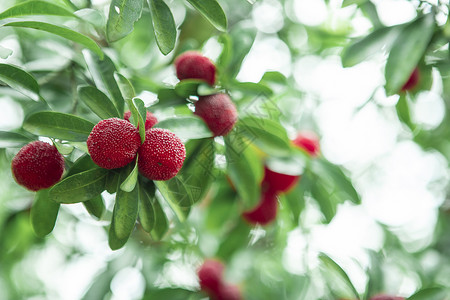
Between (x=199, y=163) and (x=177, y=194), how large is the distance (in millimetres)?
197

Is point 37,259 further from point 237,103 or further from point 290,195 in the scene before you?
point 237,103

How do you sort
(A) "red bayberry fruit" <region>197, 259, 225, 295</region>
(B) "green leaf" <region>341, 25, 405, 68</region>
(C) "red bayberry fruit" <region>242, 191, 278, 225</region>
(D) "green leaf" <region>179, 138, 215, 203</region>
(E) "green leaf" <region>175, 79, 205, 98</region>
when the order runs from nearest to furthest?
(E) "green leaf" <region>175, 79, 205, 98</region> < (D) "green leaf" <region>179, 138, 215, 203</region> < (B) "green leaf" <region>341, 25, 405, 68</region> < (C) "red bayberry fruit" <region>242, 191, 278, 225</region> < (A) "red bayberry fruit" <region>197, 259, 225, 295</region>

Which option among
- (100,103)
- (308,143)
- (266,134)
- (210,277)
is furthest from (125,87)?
(210,277)

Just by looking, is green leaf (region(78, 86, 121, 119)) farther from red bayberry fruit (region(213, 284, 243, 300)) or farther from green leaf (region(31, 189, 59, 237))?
red bayberry fruit (region(213, 284, 243, 300))

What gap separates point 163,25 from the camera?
1.17 metres

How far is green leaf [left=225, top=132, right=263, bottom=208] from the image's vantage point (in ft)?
4.71

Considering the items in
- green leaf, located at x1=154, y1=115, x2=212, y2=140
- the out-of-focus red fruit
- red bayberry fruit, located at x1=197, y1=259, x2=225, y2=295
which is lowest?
red bayberry fruit, located at x1=197, y1=259, x2=225, y2=295

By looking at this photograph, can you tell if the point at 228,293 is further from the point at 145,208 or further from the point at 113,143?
the point at 113,143

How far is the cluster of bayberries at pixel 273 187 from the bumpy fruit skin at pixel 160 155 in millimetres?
762

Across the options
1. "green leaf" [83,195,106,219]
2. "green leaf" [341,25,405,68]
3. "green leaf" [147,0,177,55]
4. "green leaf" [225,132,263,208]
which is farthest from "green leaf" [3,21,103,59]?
"green leaf" [341,25,405,68]

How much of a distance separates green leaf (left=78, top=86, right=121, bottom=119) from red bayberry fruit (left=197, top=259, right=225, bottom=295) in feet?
3.33

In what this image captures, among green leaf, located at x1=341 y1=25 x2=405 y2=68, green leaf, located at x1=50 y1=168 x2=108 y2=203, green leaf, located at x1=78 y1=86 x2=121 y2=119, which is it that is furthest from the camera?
green leaf, located at x1=341 y1=25 x2=405 y2=68

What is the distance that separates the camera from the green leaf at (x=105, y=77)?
1.17 m

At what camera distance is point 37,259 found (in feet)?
8.36
